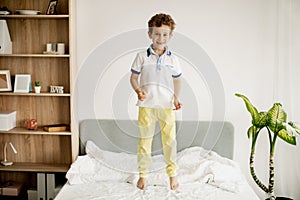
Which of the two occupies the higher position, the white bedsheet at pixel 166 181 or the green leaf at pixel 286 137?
the green leaf at pixel 286 137

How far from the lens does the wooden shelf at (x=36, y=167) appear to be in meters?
A: 3.31

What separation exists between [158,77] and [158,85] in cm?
3

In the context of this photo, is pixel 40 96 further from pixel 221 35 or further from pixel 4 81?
pixel 221 35

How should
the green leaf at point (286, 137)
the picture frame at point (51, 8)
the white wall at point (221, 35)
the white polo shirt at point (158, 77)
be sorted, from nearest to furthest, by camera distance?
the white polo shirt at point (158, 77), the green leaf at point (286, 137), the picture frame at point (51, 8), the white wall at point (221, 35)

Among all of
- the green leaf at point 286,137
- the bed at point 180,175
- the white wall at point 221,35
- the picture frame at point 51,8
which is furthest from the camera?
the white wall at point 221,35

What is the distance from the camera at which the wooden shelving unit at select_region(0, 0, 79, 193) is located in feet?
10.9

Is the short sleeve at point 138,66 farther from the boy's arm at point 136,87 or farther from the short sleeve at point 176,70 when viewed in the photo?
the short sleeve at point 176,70

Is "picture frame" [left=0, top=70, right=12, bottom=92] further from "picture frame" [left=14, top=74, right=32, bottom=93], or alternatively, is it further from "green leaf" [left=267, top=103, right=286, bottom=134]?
"green leaf" [left=267, top=103, right=286, bottom=134]

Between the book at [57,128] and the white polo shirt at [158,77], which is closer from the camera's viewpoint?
the white polo shirt at [158,77]

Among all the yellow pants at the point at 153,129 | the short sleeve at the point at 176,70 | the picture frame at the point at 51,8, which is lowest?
the yellow pants at the point at 153,129

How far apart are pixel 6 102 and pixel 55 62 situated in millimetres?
564

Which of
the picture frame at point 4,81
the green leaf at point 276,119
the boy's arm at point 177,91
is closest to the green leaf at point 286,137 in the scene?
the green leaf at point 276,119

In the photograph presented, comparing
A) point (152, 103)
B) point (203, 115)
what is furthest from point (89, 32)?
point (152, 103)

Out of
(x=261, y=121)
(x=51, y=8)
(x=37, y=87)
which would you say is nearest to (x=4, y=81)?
(x=37, y=87)
